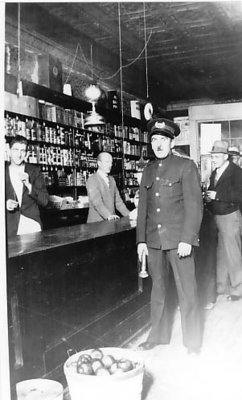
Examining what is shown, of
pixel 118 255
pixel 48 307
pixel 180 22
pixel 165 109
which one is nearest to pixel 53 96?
pixel 180 22

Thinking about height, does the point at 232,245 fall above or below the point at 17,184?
below

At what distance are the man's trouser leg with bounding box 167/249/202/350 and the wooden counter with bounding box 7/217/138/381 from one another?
496mm

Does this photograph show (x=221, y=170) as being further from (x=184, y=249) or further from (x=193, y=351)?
(x=193, y=351)

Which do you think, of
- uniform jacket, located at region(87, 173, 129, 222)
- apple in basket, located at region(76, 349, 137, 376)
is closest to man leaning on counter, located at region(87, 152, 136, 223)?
uniform jacket, located at region(87, 173, 129, 222)

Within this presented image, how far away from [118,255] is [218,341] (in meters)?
0.92

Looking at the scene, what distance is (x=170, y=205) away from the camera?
9.58 ft

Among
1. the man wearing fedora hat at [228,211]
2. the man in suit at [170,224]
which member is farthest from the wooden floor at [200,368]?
the man wearing fedora hat at [228,211]

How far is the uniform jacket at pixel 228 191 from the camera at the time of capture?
421 cm

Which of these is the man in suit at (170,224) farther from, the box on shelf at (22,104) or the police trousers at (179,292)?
the box on shelf at (22,104)

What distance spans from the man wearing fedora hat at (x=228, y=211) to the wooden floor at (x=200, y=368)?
802 mm

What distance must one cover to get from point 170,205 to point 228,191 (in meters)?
1.48

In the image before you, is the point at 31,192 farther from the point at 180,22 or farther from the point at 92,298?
the point at 180,22

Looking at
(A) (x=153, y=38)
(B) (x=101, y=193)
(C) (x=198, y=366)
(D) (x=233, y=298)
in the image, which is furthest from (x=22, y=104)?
(C) (x=198, y=366)

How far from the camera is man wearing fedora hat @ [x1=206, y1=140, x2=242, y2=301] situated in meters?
4.23
